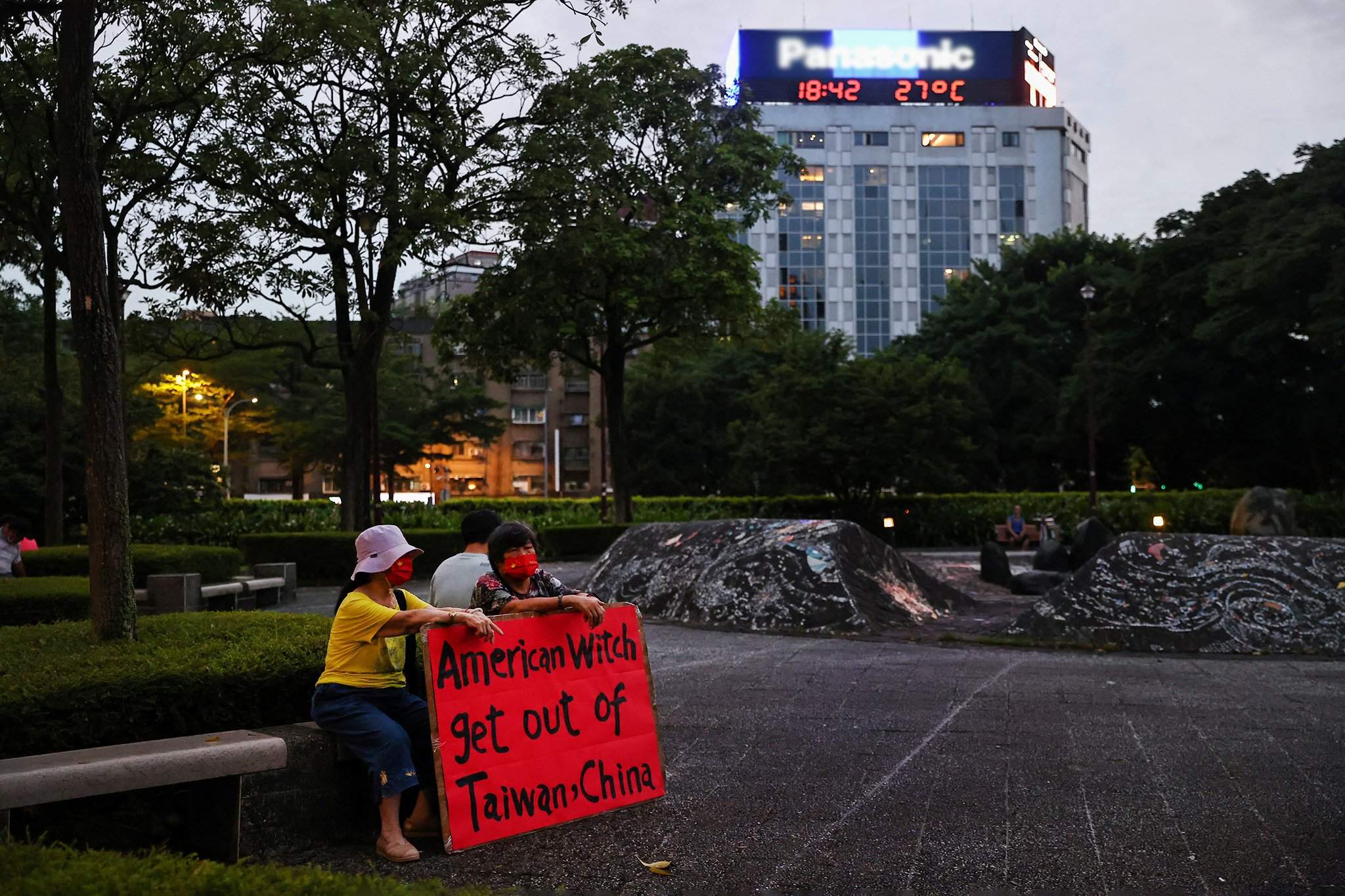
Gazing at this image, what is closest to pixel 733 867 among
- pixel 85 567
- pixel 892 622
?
pixel 892 622

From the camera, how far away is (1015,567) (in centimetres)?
2834

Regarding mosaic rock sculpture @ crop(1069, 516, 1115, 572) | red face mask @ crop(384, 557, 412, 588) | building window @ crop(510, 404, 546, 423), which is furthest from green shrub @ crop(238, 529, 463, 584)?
building window @ crop(510, 404, 546, 423)

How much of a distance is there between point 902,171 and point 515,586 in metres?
109

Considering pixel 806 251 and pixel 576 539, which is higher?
pixel 806 251

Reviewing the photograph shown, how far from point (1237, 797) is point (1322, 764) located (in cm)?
116

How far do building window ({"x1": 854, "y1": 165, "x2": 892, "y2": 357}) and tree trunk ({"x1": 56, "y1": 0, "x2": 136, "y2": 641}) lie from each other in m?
105

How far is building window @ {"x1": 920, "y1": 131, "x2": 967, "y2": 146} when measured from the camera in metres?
111

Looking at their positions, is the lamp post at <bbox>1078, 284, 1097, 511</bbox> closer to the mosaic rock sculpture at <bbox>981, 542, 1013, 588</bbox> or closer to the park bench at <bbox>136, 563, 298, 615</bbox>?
the mosaic rock sculpture at <bbox>981, 542, 1013, 588</bbox>

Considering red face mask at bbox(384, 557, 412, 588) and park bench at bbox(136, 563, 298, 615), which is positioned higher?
red face mask at bbox(384, 557, 412, 588)

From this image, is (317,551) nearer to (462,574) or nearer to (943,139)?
(462,574)

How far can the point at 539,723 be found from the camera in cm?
618

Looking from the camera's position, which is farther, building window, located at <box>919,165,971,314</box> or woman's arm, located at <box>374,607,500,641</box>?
building window, located at <box>919,165,971,314</box>

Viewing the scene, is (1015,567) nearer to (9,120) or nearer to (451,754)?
(9,120)

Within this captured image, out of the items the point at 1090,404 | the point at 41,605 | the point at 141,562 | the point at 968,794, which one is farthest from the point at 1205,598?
the point at 1090,404
